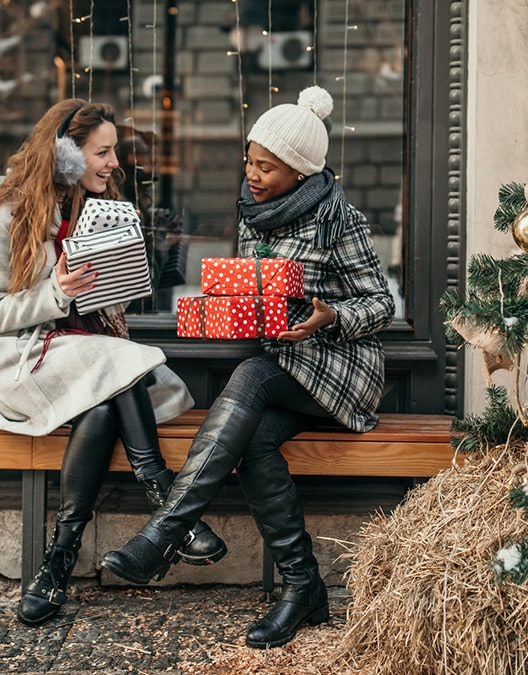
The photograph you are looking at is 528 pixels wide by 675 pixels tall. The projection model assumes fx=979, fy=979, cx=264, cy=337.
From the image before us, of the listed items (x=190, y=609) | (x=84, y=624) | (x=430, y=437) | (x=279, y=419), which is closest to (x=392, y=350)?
(x=430, y=437)

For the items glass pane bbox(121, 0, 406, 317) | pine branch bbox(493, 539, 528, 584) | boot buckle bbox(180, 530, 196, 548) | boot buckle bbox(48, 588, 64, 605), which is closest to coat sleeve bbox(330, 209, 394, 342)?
glass pane bbox(121, 0, 406, 317)

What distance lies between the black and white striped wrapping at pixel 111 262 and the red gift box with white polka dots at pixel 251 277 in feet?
1.01

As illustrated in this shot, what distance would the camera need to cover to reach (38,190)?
12.1 ft

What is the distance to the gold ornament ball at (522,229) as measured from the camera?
8.94ft

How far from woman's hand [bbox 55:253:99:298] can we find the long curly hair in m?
0.16

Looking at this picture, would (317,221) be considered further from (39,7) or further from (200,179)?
(39,7)

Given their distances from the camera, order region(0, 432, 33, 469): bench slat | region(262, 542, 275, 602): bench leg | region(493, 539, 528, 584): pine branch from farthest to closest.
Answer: region(262, 542, 275, 602): bench leg, region(0, 432, 33, 469): bench slat, region(493, 539, 528, 584): pine branch

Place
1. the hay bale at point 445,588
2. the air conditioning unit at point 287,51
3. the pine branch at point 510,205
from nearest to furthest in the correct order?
the hay bale at point 445,588 → the pine branch at point 510,205 → the air conditioning unit at point 287,51

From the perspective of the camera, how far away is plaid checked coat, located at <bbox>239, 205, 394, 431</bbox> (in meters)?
3.53

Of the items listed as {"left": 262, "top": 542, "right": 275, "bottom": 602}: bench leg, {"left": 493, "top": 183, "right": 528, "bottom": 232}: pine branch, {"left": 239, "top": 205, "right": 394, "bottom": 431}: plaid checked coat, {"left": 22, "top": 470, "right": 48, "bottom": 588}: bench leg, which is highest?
{"left": 493, "top": 183, "right": 528, "bottom": 232}: pine branch

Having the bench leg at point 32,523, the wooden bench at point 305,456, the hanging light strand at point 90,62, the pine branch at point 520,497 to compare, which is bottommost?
the bench leg at point 32,523

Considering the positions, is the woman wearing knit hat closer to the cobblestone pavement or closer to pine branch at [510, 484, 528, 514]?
the cobblestone pavement

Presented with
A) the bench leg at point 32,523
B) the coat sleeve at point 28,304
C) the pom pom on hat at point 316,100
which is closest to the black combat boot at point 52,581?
the bench leg at point 32,523

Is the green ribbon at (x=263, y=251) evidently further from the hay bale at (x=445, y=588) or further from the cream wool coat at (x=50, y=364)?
the hay bale at (x=445, y=588)
